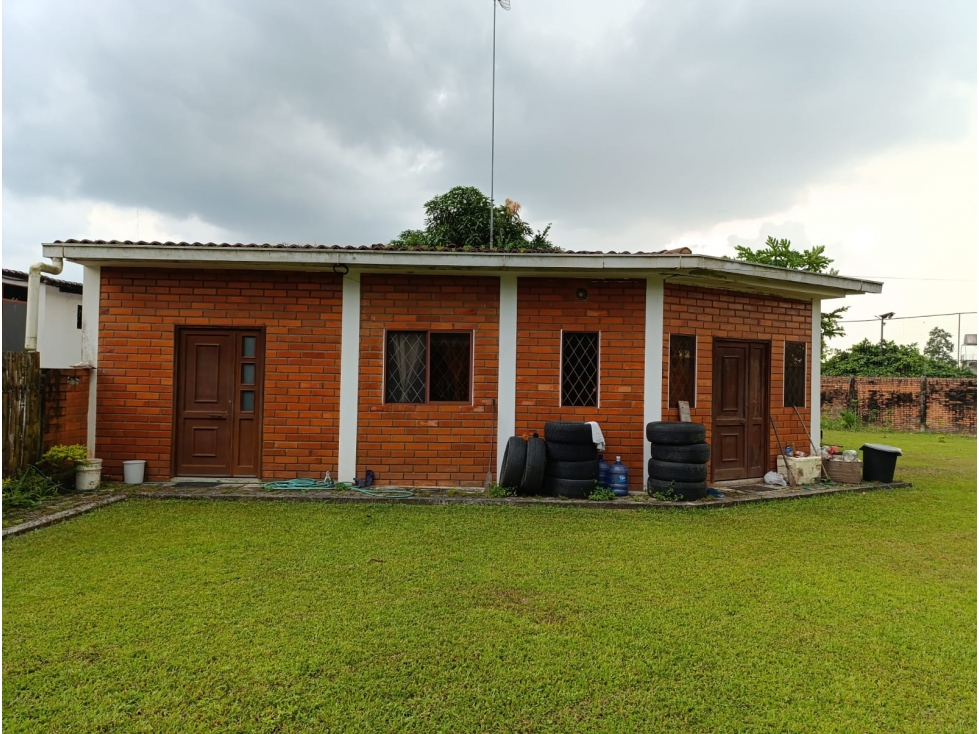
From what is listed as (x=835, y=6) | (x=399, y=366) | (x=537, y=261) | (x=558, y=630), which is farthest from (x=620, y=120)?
(x=558, y=630)

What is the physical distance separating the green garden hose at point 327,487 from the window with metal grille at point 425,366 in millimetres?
1177

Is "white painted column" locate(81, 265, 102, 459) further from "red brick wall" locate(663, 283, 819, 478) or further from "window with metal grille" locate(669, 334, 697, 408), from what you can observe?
"window with metal grille" locate(669, 334, 697, 408)

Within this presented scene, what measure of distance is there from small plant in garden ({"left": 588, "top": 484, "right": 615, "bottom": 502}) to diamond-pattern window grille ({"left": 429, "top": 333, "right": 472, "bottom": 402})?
2080 mm

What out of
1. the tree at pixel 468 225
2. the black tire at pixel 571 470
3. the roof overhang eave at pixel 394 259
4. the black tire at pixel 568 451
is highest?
the tree at pixel 468 225

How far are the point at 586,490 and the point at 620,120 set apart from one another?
9410 millimetres

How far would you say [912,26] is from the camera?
8000 millimetres

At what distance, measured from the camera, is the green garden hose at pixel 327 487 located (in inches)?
267

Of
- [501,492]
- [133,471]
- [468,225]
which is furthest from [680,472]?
[468,225]

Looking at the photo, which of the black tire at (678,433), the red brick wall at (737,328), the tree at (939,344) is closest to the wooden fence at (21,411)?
the black tire at (678,433)

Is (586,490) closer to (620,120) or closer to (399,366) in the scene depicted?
(399,366)

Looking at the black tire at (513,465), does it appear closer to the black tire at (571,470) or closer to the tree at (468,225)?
the black tire at (571,470)

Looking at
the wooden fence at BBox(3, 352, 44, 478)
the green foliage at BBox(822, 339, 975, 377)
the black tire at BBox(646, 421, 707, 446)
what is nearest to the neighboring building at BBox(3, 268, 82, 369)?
the wooden fence at BBox(3, 352, 44, 478)

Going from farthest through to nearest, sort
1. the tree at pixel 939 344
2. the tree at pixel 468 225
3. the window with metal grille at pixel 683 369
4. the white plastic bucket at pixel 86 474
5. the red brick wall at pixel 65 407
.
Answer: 1. the tree at pixel 939 344
2. the tree at pixel 468 225
3. the window with metal grille at pixel 683 369
4. the white plastic bucket at pixel 86 474
5. the red brick wall at pixel 65 407

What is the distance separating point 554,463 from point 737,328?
3.46 m
